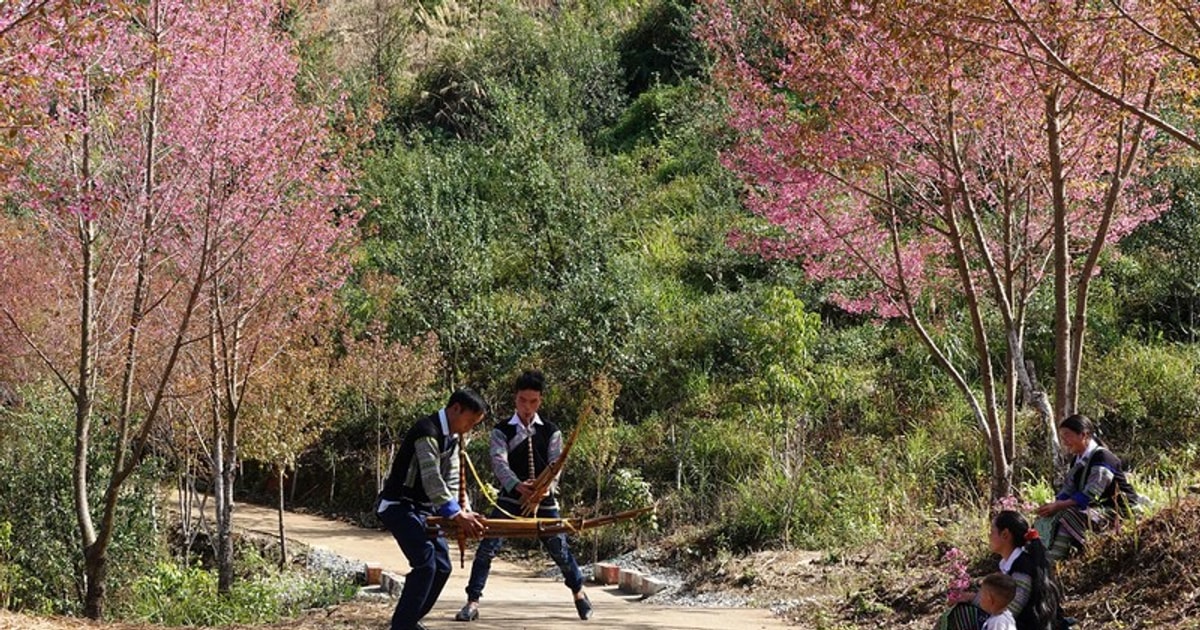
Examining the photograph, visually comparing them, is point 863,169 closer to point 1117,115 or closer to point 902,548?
point 1117,115

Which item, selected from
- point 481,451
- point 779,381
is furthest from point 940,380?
point 481,451

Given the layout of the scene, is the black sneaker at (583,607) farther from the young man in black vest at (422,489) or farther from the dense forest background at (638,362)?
the dense forest background at (638,362)

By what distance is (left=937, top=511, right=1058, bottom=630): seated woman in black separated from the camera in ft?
19.9

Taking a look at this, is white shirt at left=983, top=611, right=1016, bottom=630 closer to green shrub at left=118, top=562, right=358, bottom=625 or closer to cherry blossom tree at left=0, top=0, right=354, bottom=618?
cherry blossom tree at left=0, top=0, right=354, bottom=618

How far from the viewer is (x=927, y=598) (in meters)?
8.82

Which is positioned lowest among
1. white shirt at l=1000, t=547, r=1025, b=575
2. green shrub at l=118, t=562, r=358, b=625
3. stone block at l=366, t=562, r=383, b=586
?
green shrub at l=118, t=562, r=358, b=625

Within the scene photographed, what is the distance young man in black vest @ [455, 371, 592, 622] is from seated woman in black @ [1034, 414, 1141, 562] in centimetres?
308

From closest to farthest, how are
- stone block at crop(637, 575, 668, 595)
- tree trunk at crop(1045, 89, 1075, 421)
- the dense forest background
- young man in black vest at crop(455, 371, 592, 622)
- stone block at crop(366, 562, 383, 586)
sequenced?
young man in black vest at crop(455, 371, 592, 622)
tree trunk at crop(1045, 89, 1075, 421)
stone block at crop(637, 575, 668, 595)
stone block at crop(366, 562, 383, 586)
the dense forest background

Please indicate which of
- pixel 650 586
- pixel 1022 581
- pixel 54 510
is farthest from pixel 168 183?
pixel 1022 581

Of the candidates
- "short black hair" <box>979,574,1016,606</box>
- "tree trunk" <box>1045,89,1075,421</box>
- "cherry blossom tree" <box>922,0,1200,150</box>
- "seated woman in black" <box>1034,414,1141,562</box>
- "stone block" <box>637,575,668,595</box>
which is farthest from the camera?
"stone block" <box>637,575,668,595</box>

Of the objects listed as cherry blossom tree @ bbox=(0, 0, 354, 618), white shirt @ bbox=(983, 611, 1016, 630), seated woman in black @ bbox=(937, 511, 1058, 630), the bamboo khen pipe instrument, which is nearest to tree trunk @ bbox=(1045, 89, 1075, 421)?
seated woman in black @ bbox=(937, 511, 1058, 630)

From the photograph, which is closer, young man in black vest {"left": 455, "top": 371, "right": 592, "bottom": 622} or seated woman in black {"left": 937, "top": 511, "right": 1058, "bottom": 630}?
seated woman in black {"left": 937, "top": 511, "right": 1058, "bottom": 630}

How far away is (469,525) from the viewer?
259 inches

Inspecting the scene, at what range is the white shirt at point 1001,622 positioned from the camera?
5641 mm
